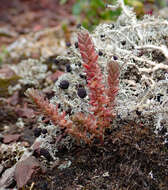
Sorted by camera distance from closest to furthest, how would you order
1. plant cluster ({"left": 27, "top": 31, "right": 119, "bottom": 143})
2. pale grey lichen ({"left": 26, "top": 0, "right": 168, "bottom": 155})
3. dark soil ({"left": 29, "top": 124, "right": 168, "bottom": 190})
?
1. plant cluster ({"left": 27, "top": 31, "right": 119, "bottom": 143})
2. dark soil ({"left": 29, "top": 124, "right": 168, "bottom": 190})
3. pale grey lichen ({"left": 26, "top": 0, "right": 168, "bottom": 155})

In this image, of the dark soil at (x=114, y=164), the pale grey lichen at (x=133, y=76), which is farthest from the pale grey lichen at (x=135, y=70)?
the dark soil at (x=114, y=164)

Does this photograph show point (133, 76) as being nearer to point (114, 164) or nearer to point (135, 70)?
point (135, 70)

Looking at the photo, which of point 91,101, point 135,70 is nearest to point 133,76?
point 135,70

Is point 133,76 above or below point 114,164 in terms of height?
above

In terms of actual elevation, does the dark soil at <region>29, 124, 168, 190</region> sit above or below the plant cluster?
below

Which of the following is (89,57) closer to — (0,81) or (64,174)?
(64,174)

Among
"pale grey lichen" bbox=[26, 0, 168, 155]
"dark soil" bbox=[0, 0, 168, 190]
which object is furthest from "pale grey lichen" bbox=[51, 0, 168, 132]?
"dark soil" bbox=[0, 0, 168, 190]

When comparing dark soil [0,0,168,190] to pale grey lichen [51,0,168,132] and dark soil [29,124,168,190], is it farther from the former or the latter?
pale grey lichen [51,0,168,132]

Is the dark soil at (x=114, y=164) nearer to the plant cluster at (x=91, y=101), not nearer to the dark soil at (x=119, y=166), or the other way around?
the dark soil at (x=119, y=166)

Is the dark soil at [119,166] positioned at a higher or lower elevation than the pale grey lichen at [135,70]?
lower

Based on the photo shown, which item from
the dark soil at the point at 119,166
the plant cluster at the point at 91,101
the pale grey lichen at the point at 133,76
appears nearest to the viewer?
the plant cluster at the point at 91,101

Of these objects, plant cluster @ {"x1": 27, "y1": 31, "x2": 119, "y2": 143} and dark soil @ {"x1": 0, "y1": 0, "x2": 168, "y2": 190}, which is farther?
dark soil @ {"x1": 0, "y1": 0, "x2": 168, "y2": 190}

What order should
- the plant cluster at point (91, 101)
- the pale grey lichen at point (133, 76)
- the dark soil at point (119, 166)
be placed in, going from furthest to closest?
the pale grey lichen at point (133, 76), the dark soil at point (119, 166), the plant cluster at point (91, 101)
